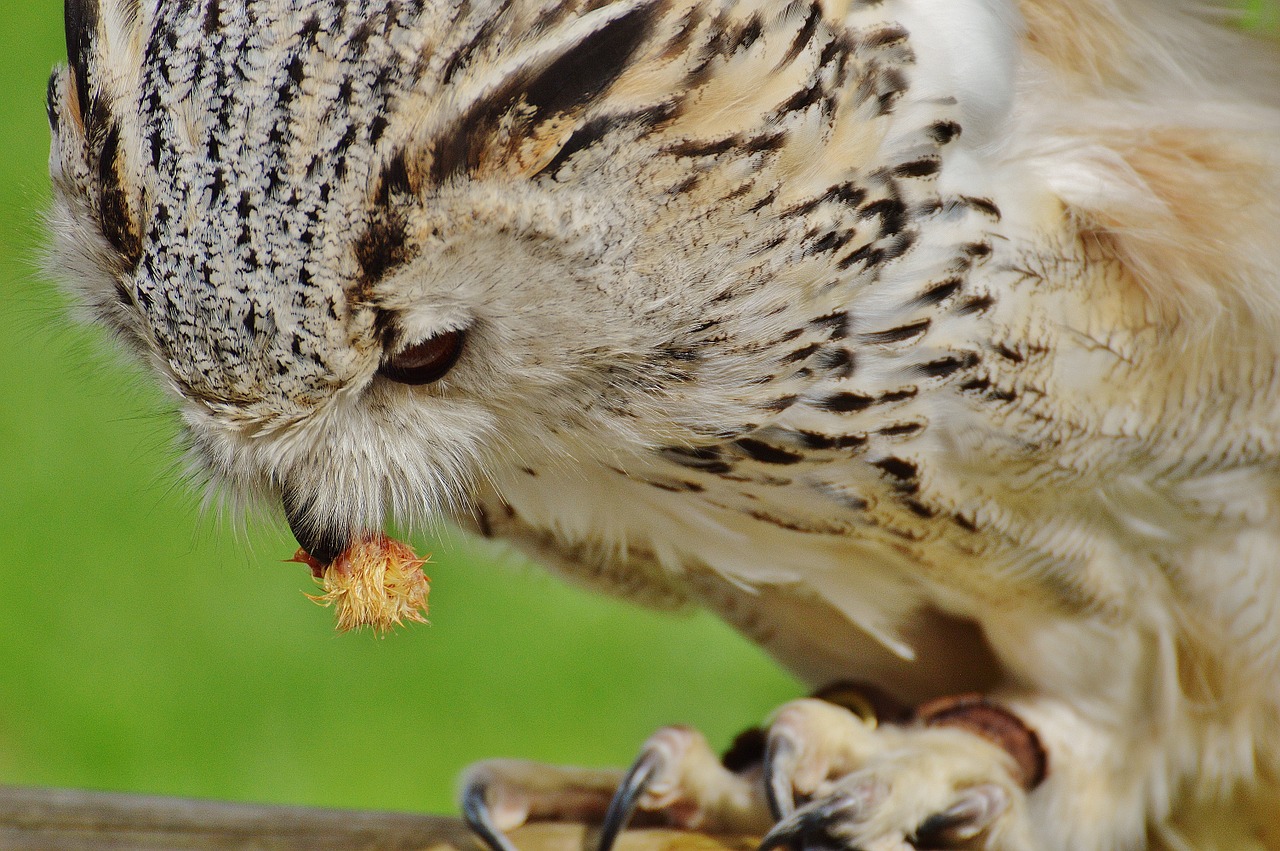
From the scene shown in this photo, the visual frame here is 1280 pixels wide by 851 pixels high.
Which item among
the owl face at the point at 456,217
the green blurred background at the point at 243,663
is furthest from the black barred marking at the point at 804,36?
the green blurred background at the point at 243,663

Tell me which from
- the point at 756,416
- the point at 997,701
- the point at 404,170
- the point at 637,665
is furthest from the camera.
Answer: the point at 637,665

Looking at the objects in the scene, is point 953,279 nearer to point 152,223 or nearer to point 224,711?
point 152,223

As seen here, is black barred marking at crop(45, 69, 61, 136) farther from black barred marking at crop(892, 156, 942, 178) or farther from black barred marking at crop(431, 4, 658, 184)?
black barred marking at crop(892, 156, 942, 178)

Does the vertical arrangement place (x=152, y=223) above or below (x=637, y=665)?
above

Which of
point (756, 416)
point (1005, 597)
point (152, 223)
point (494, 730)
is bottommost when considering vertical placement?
point (494, 730)

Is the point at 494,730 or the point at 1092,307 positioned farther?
the point at 494,730

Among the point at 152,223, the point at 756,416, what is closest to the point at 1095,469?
the point at 756,416
